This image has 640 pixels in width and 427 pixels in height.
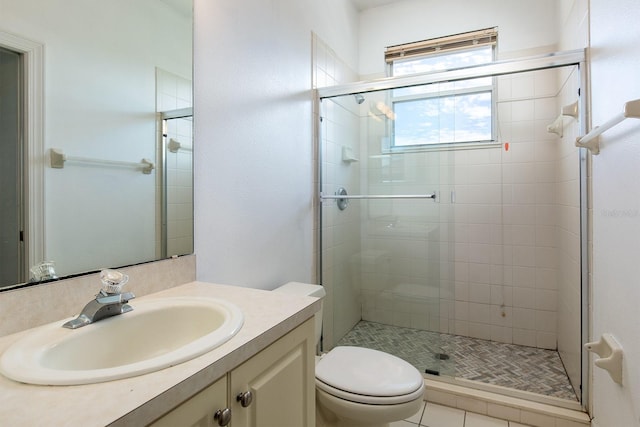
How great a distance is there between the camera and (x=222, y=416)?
2.05 feet

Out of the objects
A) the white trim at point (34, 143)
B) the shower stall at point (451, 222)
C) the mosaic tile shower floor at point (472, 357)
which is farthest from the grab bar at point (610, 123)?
the white trim at point (34, 143)

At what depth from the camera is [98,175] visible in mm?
916

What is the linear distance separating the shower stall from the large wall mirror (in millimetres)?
1197

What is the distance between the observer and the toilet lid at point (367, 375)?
127 centimetres

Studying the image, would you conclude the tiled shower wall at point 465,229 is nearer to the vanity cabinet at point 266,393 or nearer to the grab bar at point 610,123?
the grab bar at point 610,123

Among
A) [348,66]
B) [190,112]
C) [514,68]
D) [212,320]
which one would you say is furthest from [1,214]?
[348,66]

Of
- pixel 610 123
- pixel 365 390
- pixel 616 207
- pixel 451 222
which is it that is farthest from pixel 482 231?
pixel 365 390

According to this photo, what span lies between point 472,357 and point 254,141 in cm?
204

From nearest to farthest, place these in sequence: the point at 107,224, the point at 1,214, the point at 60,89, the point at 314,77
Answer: the point at 1,214, the point at 60,89, the point at 107,224, the point at 314,77

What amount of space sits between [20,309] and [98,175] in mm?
372

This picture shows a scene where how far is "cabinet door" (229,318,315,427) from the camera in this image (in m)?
0.69

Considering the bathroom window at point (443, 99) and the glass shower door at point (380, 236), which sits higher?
the bathroom window at point (443, 99)

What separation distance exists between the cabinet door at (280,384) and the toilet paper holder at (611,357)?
1098 mm

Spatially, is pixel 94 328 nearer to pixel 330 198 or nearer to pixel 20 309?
pixel 20 309
